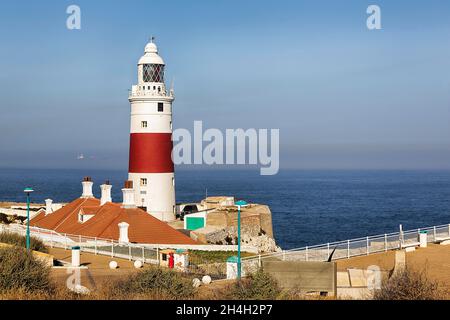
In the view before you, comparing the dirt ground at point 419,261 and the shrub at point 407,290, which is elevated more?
the shrub at point 407,290

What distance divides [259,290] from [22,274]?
530cm

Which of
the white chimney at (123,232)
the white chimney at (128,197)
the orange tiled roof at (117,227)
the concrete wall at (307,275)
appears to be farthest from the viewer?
the white chimney at (128,197)

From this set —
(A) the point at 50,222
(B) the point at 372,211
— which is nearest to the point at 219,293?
(A) the point at 50,222

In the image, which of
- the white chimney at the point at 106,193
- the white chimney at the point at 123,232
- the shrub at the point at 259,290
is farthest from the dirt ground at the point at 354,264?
the white chimney at the point at 106,193

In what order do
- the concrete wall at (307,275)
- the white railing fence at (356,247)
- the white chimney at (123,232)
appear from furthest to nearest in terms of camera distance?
the white chimney at (123,232)
the white railing fence at (356,247)
the concrete wall at (307,275)

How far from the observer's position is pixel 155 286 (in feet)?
50.6

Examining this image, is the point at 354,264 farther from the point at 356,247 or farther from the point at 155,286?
the point at 155,286

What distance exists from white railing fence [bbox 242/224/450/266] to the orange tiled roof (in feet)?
29.4

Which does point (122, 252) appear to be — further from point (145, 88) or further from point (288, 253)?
point (145, 88)

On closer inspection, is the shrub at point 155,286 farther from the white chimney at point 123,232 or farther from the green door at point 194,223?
Answer: the green door at point 194,223

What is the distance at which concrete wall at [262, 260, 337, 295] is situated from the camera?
57.1 feet

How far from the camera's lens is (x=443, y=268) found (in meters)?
21.8

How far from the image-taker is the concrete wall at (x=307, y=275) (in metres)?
17.4

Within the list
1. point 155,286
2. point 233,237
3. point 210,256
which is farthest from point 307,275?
point 233,237
